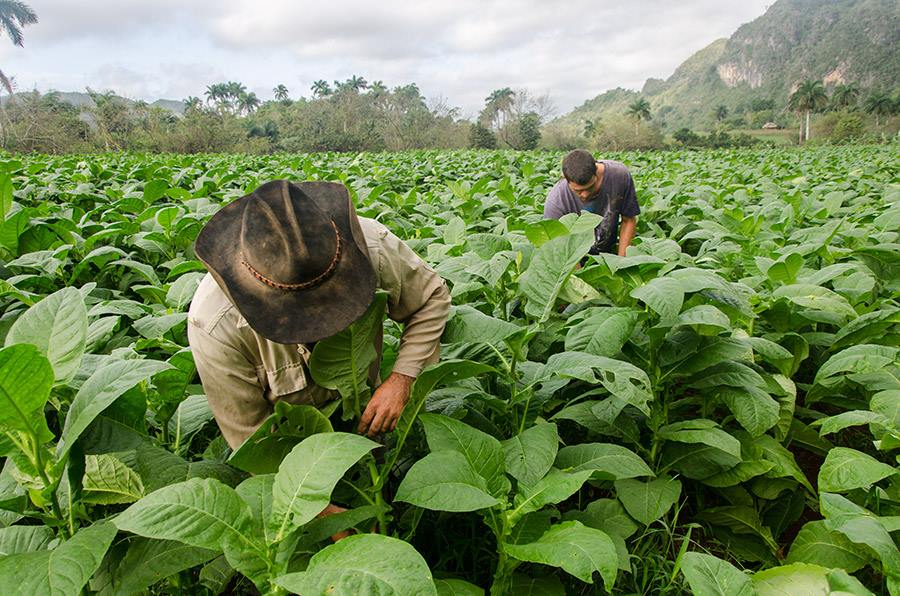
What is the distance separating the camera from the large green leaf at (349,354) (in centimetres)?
152

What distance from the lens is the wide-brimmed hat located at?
1.35 m

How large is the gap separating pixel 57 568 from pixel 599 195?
4.33 metres

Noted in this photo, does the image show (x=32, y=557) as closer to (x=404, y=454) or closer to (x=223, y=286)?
(x=223, y=286)

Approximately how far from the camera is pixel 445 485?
4.46 feet

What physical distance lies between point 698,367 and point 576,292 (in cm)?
57

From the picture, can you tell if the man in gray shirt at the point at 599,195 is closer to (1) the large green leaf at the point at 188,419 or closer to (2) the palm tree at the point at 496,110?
(1) the large green leaf at the point at 188,419

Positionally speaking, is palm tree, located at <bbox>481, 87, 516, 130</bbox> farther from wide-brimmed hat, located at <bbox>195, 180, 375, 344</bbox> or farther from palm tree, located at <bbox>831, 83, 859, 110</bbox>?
wide-brimmed hat, located at <bbox>195, 180, 375, 344</bbox>

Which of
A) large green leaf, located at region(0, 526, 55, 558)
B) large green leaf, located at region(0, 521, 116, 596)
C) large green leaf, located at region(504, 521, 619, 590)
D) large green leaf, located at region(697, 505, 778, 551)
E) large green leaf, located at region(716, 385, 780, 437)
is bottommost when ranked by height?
large green leaf, located at region(697, 505, 778, 551)

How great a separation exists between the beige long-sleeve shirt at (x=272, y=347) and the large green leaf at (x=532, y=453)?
411mm

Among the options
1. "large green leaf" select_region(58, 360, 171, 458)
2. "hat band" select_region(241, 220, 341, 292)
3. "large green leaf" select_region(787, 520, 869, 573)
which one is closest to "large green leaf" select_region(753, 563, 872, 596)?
"large green leaf" select_region(787, 520, 869, 573)

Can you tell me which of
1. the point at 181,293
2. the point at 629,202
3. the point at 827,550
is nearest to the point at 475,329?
the point at 827,550

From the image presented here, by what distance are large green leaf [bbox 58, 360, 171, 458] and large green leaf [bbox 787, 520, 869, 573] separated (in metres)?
2.00

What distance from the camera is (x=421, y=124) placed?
4631cm

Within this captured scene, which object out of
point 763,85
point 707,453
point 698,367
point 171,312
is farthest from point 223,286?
point 763,85
